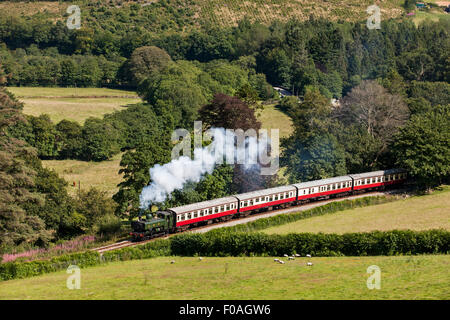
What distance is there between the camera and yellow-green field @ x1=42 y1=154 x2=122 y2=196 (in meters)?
77.2

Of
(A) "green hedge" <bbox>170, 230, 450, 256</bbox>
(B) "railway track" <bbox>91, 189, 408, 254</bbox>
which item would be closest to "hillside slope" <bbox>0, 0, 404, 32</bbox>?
(B) "railway track" <bbox>91, 189, 408, 254</bbox>

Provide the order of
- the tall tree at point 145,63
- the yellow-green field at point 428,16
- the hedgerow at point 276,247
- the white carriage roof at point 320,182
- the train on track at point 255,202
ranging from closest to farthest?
the hedgerow at point 276,247
the train on track at point 255,202
the white carriage roof at point 320,182
the tall tree at point 145,63
the yellow-green field at point 428,16

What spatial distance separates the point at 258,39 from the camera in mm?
161625

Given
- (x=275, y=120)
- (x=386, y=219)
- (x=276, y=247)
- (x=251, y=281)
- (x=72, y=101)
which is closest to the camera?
(x=251, y=281)

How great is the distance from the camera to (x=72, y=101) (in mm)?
124938

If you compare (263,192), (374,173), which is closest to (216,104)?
(263,192)

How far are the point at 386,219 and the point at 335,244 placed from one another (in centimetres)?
1652

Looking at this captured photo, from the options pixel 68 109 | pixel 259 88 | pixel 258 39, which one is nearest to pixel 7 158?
pixel 68 109

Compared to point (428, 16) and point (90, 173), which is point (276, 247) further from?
point (428, 16)

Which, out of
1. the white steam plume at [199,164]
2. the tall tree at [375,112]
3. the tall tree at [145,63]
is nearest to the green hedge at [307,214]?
the white steam plume at [199,164]

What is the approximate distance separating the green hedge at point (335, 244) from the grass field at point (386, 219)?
875 centimetres

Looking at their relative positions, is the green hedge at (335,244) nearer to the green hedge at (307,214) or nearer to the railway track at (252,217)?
the green hedge at (307,214)

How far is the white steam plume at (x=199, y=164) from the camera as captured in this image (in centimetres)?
5306
